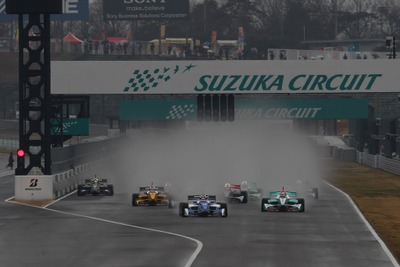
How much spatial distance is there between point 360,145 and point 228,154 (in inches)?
463

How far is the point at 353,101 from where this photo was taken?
69.3 m

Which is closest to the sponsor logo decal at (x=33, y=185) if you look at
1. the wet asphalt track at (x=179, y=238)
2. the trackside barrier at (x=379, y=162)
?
the wet asphalt track at (x=179, y=238)

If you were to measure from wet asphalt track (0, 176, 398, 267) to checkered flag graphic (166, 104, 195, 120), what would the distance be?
19.9 metres

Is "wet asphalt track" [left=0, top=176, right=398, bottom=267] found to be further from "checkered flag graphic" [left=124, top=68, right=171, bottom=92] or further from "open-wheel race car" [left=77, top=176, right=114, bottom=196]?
"checkered flag graphic" [left=124, top=68, right=171, bottom=92]

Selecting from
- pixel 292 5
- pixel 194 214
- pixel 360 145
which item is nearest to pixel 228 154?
pixel 360 145

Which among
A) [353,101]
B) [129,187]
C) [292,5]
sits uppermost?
[292,5]

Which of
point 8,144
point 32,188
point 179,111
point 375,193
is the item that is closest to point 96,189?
point 32,188

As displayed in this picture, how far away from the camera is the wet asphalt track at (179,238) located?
3002 cm

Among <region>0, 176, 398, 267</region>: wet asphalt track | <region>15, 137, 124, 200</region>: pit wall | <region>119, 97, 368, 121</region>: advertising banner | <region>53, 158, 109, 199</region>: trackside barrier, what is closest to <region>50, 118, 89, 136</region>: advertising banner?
<region>15, 137, 124, 200</region>: pit wall

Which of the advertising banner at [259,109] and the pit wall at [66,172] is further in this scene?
the advertising banner at [259,109]

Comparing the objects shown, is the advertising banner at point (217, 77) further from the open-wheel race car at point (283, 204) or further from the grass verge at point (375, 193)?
the open-wheel race car at point (283, 204)

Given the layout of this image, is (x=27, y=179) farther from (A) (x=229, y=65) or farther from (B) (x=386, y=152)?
(B) (x=386, y=152)

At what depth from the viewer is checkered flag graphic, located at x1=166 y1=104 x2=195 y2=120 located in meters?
68.1

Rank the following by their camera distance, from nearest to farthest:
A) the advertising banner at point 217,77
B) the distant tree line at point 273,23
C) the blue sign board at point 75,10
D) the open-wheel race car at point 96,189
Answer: the open-wheel race car at point 96,189, the advertising banner at point 217,77, the blue sign board at point 75,10, the distant tree line at point 273,23
